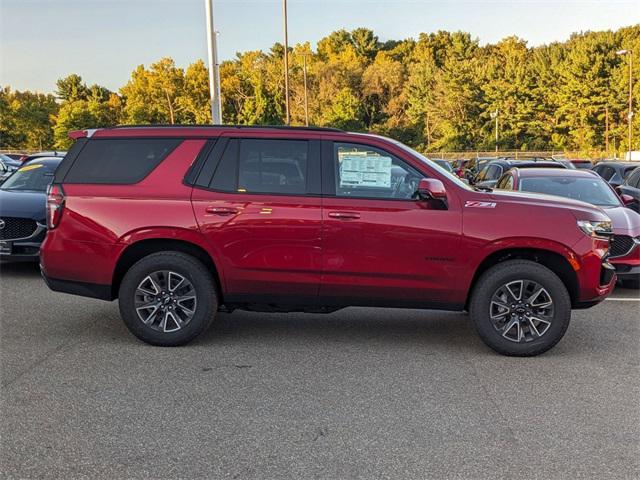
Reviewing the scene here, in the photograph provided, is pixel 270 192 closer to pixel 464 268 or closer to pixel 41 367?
pixel 464 268

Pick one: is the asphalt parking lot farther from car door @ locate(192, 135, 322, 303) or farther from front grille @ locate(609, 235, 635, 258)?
front grille @ locate(609, 235, 635, 258)

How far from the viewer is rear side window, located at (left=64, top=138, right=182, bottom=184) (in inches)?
225

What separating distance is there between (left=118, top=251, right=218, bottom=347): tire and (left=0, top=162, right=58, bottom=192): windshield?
5.09m

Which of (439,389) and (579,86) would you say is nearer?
(439,389)

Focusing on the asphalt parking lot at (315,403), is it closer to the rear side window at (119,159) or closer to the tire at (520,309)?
the tire at (520,309)

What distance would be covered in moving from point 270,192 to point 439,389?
228 centimetres

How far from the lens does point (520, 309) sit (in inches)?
215

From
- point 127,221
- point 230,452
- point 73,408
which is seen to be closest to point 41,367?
point 73,408

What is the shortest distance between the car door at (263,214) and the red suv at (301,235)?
13mm

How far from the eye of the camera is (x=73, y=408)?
13.9 feet

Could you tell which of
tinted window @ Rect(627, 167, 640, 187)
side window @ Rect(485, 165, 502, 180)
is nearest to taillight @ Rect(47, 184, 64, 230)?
tinted window @ Rect(627, 167, 640, 187)

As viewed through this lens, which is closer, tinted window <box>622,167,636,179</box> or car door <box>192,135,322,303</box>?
car door <box>192,135,322,303</box>

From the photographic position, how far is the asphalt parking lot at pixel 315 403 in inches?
138

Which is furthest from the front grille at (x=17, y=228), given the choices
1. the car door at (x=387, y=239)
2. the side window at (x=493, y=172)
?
the side window at (x=493, y=172)
